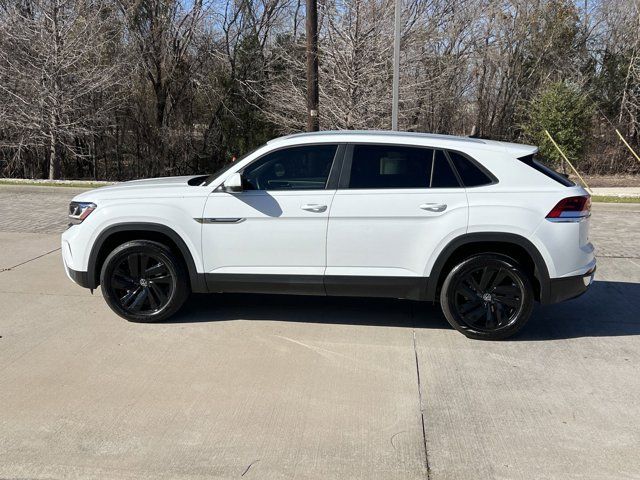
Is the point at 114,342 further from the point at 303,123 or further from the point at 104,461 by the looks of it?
the point at 303,123

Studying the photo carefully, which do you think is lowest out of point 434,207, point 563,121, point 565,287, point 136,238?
point 565,287

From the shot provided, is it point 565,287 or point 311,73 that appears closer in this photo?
point 565,287

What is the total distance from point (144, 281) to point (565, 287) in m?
3.68

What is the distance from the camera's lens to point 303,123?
2081cm

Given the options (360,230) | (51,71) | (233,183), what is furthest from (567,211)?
(51,71)

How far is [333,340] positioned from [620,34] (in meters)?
23.1

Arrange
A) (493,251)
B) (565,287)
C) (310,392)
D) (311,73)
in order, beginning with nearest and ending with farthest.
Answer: (310,392), (565,287), (493,251), (311,73)

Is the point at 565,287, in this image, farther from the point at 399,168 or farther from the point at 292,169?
the point at 292,169

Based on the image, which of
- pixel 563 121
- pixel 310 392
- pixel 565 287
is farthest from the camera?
pixel 563 121

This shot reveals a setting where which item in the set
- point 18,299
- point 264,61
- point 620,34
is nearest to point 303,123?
point 264,61

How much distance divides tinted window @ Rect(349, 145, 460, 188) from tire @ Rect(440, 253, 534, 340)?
0.75 meters

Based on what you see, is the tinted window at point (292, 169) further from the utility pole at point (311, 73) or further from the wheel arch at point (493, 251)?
the utility pole at point (311, 73)

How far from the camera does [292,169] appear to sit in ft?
17.7

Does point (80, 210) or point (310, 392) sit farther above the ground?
point (80, 210)
